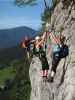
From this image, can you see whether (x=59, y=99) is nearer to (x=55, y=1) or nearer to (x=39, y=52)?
(x=39, y=52)

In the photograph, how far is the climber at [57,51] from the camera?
23.7 metres

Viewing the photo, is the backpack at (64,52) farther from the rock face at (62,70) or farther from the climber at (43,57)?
the climber at (43,57)

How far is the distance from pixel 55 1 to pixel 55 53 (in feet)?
32.6

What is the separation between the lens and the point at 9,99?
247 ft

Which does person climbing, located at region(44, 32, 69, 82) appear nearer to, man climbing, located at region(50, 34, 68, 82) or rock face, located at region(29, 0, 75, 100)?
man climbing, located at region(50, 34, 68, 82)

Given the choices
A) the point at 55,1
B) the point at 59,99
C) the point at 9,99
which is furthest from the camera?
the point at 9,99

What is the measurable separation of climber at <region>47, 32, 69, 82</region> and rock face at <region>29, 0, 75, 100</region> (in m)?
0.26

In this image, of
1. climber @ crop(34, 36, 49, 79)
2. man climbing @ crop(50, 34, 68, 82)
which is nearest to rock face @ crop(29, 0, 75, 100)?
man climbing @ crop(50, 34, 68, 82)

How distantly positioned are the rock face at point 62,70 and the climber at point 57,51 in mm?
265

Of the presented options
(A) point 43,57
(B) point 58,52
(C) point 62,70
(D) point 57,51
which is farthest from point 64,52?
(A) point 43,57

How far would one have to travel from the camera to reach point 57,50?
2380 centimetres

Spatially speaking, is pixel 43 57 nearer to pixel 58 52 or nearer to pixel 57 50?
pixel 58 52

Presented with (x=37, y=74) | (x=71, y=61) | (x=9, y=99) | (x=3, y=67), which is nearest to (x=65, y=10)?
(x=37, y=74)

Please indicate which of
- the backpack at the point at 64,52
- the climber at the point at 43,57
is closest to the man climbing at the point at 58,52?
the backpack at the point at 64,52
